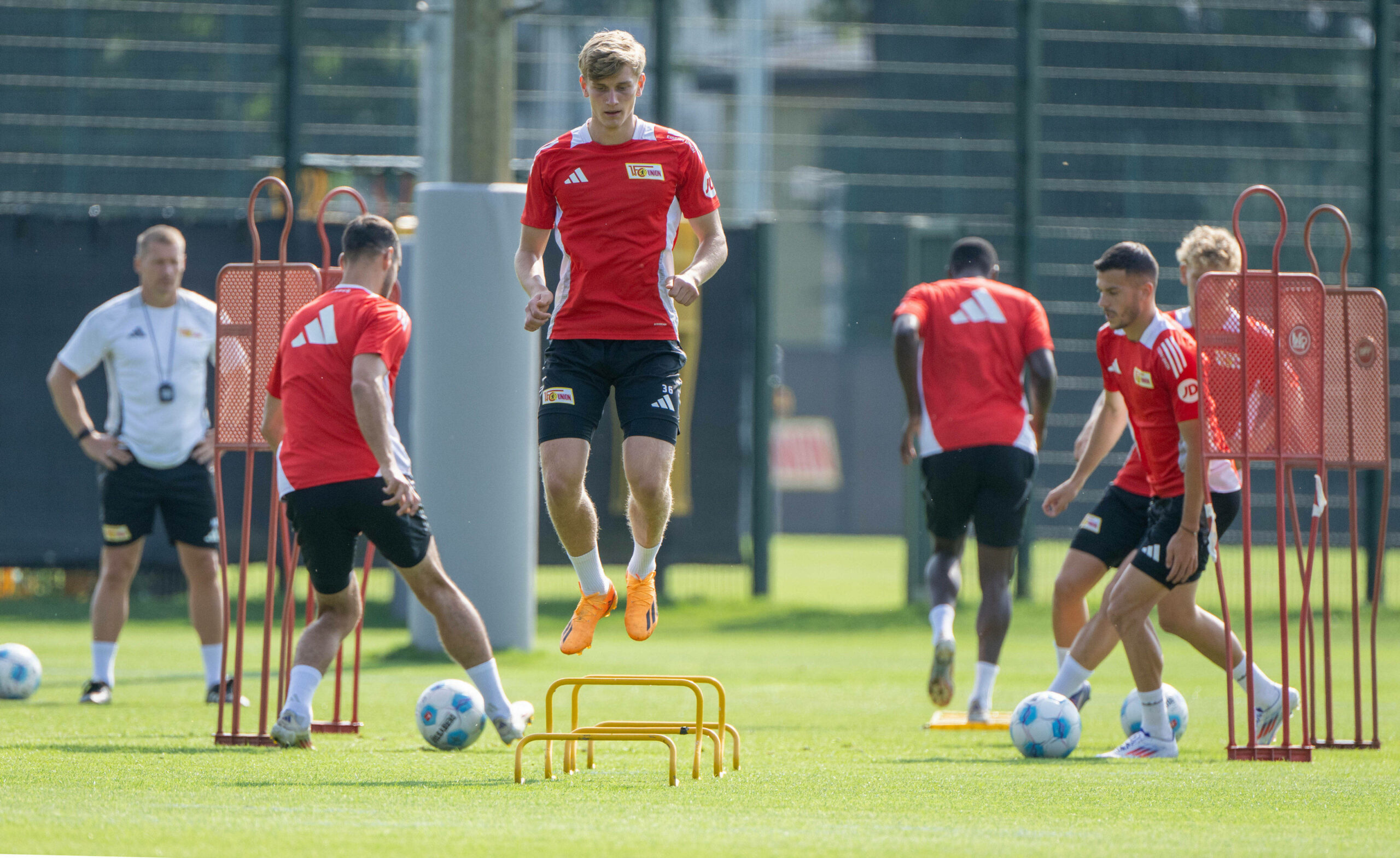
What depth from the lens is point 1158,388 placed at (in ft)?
22.0

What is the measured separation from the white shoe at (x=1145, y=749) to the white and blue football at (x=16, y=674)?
521 centimetres

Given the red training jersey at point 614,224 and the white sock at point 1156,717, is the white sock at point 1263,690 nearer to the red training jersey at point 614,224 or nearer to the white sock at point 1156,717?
the white sock at point 1156,717

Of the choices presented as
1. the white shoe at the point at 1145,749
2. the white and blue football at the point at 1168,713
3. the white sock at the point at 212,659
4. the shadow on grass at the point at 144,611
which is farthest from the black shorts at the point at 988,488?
the shadow on grass at the point at 144,611

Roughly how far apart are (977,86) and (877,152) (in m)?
1.28

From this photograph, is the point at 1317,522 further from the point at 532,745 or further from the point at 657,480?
the point at 532,745

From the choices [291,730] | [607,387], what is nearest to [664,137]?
[607,387]

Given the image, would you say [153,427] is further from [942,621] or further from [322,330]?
[942,621]

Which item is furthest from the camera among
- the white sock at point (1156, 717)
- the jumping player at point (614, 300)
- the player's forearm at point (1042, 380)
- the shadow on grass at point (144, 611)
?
the shadow on grass at point (144, 611)

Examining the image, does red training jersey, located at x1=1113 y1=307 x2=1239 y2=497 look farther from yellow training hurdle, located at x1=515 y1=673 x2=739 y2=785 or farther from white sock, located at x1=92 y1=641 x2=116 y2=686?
white sock, located at x1=92 y1=641 x2=116 y2=686

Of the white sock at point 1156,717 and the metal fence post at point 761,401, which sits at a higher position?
the metal fence post at point 761,401

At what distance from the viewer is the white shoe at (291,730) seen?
21.4 feet

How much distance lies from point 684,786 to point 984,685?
111 inches

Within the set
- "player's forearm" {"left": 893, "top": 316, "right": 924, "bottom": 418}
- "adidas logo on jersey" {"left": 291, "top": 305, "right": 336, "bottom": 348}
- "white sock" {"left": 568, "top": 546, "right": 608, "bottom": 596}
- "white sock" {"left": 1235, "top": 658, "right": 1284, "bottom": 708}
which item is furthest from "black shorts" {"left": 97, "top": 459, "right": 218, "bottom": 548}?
"white sock" {"left": 1235, "top": 658, "right": 1284, "bottom": 708}

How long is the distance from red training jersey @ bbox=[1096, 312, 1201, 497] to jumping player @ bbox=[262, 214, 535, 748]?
9.15 feet
